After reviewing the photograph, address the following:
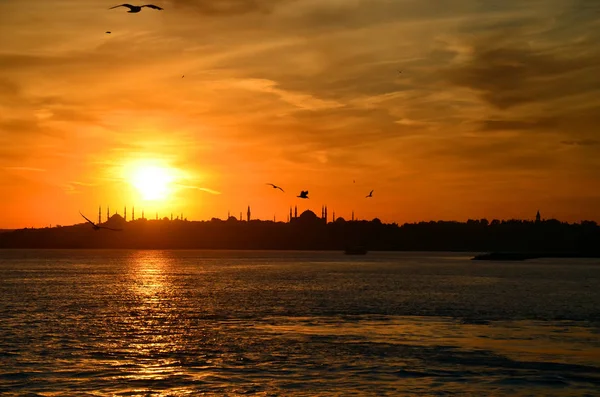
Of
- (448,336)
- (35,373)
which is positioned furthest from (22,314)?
(448,336)

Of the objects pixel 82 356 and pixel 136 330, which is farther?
pixel 136 330

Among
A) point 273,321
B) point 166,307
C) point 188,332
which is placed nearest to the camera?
point 188,332

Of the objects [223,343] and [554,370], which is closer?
[554,370]

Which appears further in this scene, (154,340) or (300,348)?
(154,340)

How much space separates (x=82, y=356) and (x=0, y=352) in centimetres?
542

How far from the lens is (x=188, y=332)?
56438 millimetres

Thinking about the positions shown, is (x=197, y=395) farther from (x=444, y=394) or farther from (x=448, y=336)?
(x=448, y=336)

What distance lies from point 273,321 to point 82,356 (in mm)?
21306

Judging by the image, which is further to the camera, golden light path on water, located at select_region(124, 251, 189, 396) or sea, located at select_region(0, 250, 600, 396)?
golden light path on water, located at select_region(124, 251, 189, 396)

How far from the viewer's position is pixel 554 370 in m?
39.5

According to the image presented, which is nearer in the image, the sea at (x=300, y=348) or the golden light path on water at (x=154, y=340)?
the sea at (x=300, y=348)

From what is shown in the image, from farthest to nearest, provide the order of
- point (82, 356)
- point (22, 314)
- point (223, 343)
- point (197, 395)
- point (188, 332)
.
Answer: point (22, 314) < point (188, 332) < point (223, 343) < point (82, 356) < point (197, 395)


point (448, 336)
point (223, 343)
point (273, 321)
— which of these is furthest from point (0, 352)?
point (448, 336)

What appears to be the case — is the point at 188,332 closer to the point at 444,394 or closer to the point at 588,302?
the point at 444,394
